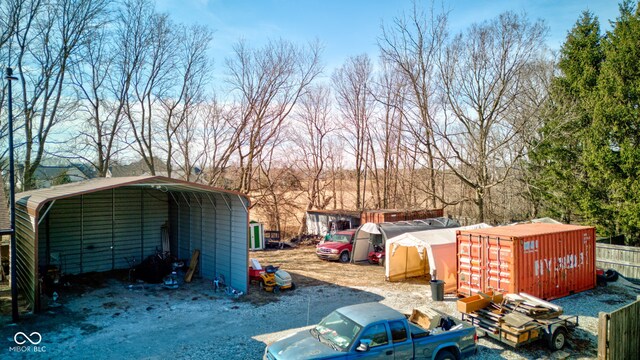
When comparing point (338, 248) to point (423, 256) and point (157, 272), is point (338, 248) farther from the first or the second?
point (157, 272)

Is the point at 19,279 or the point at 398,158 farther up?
the point at 398,158

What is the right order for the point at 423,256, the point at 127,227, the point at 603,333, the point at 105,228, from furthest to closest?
the point at 127,227 < the point at 105,228 < the point at 423,256 < the point at 603,333

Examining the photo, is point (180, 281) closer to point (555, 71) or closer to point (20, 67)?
point (20, 67)

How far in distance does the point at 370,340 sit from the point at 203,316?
6667 millimetres

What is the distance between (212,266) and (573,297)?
1383cm

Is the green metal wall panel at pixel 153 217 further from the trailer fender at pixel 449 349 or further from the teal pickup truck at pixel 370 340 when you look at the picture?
the trailer fender at pixel 449 349

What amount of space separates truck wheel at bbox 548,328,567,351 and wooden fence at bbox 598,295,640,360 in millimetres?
1454

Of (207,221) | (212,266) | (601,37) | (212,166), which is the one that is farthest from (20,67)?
(601,37)

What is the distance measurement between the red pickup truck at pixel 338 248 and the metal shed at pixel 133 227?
6726 millimetres

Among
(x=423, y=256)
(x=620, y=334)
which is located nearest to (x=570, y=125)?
(x=423, y=256)

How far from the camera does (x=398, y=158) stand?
3741 centimetres

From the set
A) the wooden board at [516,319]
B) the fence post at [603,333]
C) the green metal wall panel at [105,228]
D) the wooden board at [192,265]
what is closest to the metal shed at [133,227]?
the green metal wall panel at [105,228]

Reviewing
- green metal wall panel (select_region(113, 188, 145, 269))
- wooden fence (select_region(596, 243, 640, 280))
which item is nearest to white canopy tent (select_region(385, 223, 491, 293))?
wooden fence (select_region(596, 243, 640, 280))

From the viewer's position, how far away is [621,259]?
56.6 ft
